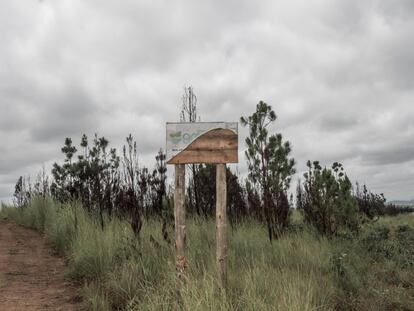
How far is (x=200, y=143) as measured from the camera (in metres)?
5.23

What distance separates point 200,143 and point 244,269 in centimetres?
173

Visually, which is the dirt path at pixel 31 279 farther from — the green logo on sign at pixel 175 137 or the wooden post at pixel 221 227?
the green logo on sign at pixel 175 137

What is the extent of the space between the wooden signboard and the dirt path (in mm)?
2297

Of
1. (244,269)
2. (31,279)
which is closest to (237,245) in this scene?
(244,269)

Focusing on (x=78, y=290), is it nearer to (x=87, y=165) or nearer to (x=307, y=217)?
(x=307, y=217)

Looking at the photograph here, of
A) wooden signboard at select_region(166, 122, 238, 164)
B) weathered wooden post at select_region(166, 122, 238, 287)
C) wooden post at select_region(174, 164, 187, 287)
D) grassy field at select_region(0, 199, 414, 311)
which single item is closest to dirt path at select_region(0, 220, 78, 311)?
grassy field at select_region(0, 199, 414, 311)

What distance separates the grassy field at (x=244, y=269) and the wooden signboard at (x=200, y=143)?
1289 millimetres

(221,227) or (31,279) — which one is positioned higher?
(221,227)

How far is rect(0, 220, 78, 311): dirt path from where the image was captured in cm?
557

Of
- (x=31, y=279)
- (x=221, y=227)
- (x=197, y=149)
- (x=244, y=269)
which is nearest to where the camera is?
(x=221, y=227)

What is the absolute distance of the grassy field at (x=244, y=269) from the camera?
4.48m

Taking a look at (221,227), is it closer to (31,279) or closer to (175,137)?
(175,137)

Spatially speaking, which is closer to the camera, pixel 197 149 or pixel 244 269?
pixel 197 149

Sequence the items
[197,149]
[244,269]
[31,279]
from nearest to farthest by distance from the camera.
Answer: [197,149] < [244,269] < [31,279]
